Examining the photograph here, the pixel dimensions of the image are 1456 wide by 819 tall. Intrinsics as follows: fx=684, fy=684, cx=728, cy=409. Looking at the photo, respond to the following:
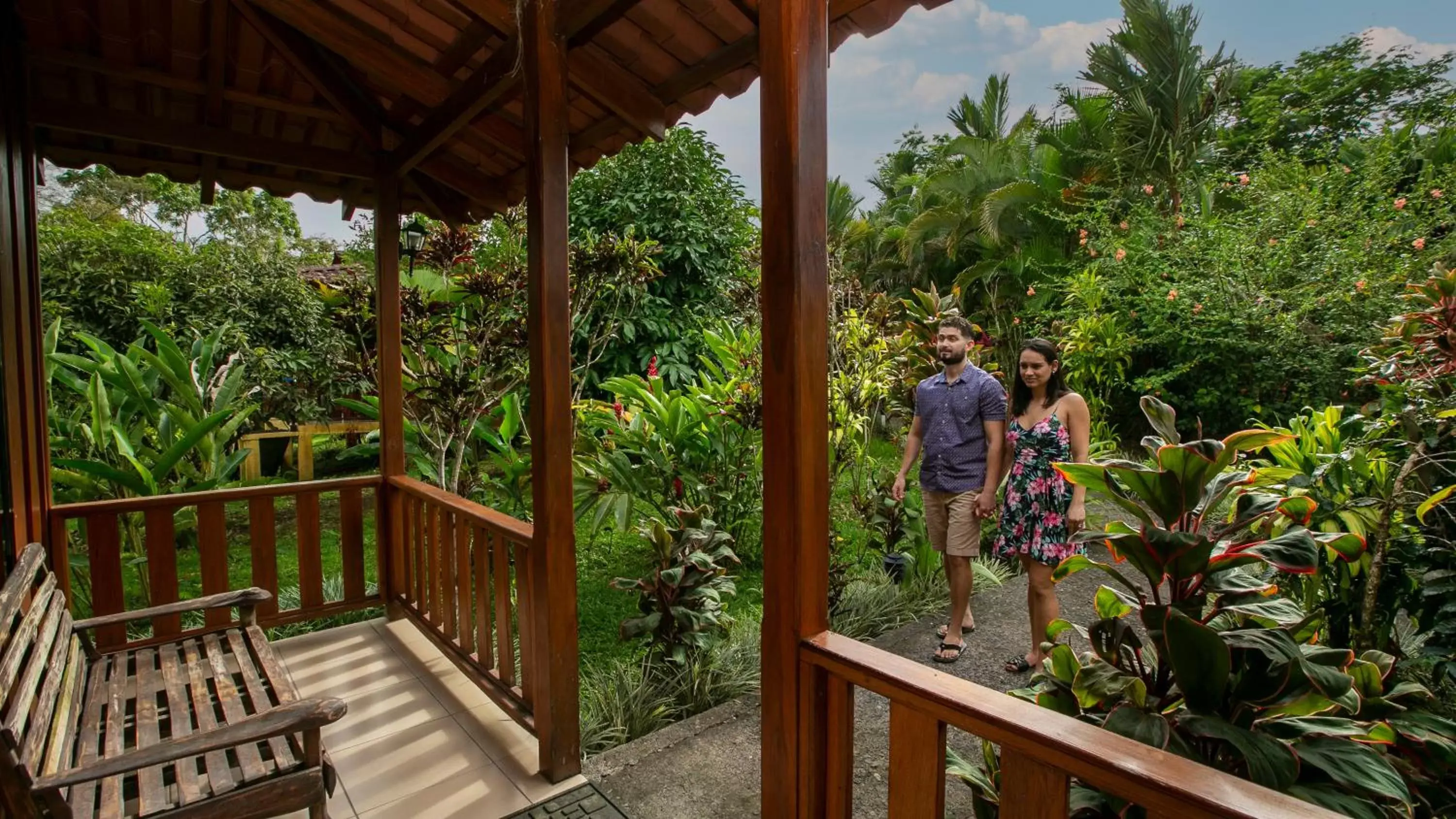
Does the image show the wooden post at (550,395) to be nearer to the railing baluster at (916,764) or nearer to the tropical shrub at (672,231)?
the railing baluster at (916,764)

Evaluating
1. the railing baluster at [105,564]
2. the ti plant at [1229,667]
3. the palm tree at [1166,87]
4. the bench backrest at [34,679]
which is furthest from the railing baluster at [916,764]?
the palm tree at [1166,87]

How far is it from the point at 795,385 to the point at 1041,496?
6.61 feet

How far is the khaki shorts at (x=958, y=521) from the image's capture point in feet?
10.5

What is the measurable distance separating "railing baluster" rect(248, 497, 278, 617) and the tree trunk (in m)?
4.32

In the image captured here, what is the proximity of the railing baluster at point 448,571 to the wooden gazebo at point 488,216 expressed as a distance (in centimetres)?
2

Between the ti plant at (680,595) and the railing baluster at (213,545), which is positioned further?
the railing baluster at (213,545)

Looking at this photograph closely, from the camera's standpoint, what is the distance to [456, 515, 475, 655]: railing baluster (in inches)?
114

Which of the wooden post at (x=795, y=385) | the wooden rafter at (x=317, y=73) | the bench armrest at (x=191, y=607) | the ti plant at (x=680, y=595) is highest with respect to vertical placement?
the wooden rafter at (x=317, y=73)

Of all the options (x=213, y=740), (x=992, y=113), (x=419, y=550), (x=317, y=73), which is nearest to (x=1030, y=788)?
(x=213, y=740)

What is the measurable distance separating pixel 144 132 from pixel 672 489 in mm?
3098

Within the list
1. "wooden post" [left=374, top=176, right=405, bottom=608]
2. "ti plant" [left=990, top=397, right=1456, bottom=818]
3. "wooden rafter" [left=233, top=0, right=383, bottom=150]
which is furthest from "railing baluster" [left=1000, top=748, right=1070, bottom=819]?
"wooden rafter" [left=233, top=0, right=383, bottom=150]

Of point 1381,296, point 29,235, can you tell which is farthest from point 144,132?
point 1381,296

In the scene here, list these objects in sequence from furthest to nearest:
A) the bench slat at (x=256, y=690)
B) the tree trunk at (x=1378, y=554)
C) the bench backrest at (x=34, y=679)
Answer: the tree trunk at (x=1378, y=554) → the bench slat at (x=256, y=690) → the bench backrest at (x=34, y=679)

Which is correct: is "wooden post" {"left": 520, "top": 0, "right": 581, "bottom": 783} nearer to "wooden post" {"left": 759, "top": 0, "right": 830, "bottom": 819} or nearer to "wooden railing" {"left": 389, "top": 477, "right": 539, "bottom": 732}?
"wooden railing" {"left": 389, "top": 477, "right": 539, "bottom": 732}
